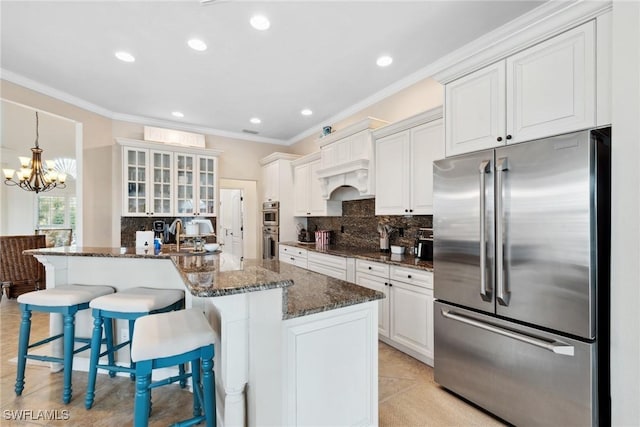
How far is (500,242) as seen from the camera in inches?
71.7

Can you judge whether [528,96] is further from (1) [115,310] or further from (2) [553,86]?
(1) [115,310]

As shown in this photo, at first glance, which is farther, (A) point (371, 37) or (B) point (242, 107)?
(B) point (242, 107)

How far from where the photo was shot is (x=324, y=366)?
4.64ft

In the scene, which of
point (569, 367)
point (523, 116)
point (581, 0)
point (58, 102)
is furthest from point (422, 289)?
point (58, 102)

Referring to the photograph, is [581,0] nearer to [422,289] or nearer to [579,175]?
[579,175]

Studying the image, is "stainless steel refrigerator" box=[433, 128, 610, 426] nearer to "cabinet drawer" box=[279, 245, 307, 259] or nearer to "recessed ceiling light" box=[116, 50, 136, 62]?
"cabinet drawer" box=[279, 245, 307, 259]

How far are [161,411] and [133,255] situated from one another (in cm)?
114

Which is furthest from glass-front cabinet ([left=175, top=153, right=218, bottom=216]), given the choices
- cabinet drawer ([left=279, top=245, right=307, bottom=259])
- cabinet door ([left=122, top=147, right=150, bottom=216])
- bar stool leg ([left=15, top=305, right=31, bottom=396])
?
bar stool leg ([left=15, top=305, right=31, bottom=396])

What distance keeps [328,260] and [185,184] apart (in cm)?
292

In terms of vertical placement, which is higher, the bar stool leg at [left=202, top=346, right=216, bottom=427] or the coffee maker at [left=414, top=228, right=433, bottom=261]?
the coffee maker at [left=414, top=228, right=433, bottom=261]

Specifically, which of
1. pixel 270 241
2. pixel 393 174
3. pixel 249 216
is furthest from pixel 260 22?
pixel 249 216

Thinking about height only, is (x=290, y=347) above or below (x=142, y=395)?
above

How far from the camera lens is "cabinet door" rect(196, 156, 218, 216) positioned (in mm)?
5086

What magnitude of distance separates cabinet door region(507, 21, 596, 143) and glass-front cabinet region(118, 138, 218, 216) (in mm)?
4567
